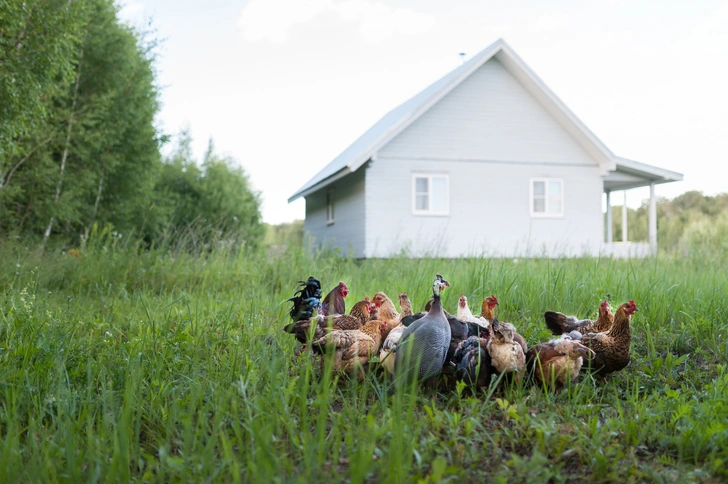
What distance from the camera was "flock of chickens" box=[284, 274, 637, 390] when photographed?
3.55 meters

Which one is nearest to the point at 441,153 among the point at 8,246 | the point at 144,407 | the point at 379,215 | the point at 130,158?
the point at 379,215

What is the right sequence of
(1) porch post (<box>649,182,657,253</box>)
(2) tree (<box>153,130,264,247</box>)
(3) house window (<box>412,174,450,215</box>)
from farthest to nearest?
(2) tree (<box>153,130,264,247</box>), (1) porch post (<box>649,182,657,253</box>), (3) house window (<box>412,174,450,215</box>)

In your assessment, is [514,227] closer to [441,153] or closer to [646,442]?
[441,153]

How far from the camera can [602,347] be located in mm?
3967

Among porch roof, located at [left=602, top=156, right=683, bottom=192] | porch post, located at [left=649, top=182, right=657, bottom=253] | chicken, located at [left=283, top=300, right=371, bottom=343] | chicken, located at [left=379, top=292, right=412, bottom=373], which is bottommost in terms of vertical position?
chicken, located at [left=379, top=292, right=412, bottom=373]

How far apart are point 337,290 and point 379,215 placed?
13157mm

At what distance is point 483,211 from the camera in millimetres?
18766

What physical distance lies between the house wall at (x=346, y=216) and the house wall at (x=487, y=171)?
779 mm

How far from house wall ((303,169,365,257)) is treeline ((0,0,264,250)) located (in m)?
3.26

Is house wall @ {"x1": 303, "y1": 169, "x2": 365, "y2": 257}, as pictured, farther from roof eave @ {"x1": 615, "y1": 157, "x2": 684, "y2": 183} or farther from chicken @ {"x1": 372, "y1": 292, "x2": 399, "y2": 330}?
chicken @ {"x1": 372, "y1": 292, "x2": 399, "y2": 330}

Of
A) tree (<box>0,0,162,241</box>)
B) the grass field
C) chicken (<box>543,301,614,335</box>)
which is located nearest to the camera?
the grass field

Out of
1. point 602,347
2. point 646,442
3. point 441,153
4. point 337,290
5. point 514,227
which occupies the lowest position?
point 646,442

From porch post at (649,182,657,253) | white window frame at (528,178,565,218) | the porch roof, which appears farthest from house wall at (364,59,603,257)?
porch post at (649,182,657,253)

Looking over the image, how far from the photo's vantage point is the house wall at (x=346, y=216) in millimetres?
18469
